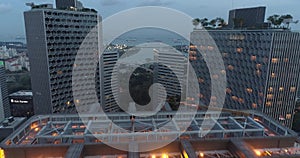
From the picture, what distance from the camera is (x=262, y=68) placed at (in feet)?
100

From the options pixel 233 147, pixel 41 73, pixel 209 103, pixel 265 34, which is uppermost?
pixel 265 34

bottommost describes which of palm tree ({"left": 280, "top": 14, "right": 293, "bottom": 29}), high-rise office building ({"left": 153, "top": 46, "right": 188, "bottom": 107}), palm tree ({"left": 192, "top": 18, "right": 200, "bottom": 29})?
high-rise office building ({"left": 153, "top": 46, "right": 188, "bottom": 107})

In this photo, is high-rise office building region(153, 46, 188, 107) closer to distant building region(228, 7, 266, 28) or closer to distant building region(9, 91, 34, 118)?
distant building region(228, 7, 266, 28)

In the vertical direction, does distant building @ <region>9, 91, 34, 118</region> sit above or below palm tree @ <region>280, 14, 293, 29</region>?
below

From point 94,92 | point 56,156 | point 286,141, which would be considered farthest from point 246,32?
point 56,156

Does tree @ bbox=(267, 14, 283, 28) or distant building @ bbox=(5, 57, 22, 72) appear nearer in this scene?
tree @ bbox=(267, 14, 283, 28)

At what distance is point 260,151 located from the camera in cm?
1020

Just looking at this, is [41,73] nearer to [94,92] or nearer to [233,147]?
[94,92]

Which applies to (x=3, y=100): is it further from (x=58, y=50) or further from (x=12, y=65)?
(x=12, y=65)

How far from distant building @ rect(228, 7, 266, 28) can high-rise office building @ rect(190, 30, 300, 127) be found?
2.94 meters

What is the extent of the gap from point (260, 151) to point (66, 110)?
32.7m

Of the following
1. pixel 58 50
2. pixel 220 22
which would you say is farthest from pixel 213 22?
pixel 58 50

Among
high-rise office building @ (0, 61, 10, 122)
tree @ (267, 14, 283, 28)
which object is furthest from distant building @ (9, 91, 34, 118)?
tree @ (267, 14, 283, 28)

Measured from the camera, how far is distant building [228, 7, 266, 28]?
114 feet
